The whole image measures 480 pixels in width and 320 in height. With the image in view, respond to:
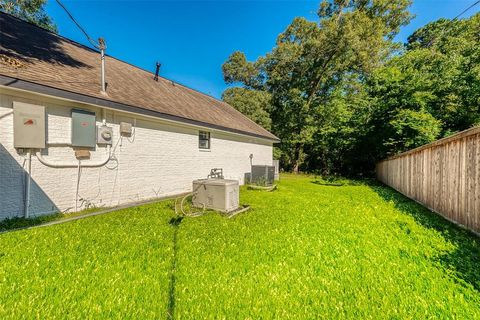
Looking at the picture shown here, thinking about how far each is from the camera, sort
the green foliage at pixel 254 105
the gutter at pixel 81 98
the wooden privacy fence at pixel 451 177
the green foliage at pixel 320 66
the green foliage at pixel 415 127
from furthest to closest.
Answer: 1. the green foliage at pixel 254 105
2. the green foliage at pixel 320 66
3. the green foliage at pixel 415 127
4. the gutter at pixel 81 98
5. the wooden privacy fence at pixel 451 177

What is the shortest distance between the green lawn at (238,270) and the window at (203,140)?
4.90m

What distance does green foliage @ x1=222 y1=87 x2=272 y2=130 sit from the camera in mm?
19922

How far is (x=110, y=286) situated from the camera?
7.80ft

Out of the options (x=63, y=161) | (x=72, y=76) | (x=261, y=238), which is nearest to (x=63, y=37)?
(x=72, y=76)

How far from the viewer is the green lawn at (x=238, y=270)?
6.84 feet

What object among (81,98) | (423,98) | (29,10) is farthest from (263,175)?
(29,10)

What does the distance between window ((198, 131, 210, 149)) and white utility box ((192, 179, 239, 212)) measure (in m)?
3.56

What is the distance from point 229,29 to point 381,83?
14287 mm

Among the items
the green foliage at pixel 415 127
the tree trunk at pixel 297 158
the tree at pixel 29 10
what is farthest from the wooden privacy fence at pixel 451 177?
the tree at pixel 29 10

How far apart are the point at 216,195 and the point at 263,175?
16.5 feet

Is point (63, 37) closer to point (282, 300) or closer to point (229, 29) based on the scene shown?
point (282, 300)

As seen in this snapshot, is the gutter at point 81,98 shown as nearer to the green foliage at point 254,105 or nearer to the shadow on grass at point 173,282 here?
the shadow on grass at point 173,282

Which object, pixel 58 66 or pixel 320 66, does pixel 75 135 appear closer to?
pixel 58 66

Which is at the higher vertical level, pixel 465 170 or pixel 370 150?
pixel 370 150
